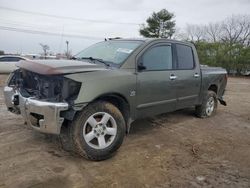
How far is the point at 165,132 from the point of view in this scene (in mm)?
5734

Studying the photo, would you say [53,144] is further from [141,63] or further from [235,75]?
[235,75]

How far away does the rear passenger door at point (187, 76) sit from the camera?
5824 millimetres

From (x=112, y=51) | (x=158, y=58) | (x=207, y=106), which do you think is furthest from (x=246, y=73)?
(x=112, y=51)

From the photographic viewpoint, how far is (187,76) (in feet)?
19.6

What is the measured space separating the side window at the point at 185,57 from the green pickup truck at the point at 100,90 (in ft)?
0.12

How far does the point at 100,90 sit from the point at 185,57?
269 cm

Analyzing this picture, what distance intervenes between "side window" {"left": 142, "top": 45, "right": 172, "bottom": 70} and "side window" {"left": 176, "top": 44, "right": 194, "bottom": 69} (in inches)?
13.0

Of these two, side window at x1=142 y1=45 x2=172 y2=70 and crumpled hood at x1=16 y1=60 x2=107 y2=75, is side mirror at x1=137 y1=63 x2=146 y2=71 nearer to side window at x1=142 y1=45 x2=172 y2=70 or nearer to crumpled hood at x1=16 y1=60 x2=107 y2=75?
side window at x1=142 y1=45 x2=172 y2=70

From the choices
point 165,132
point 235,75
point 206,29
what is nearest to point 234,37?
point 206,29

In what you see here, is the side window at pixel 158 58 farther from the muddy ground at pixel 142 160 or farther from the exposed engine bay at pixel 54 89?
the exposed engine bay at pixel 54 89

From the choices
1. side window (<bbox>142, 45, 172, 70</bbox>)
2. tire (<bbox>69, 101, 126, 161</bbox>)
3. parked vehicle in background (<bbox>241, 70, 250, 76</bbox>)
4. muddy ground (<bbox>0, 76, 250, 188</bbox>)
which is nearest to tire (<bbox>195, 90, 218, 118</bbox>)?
muddy ground (<bbox>0, 76, 250, 188</bbox>)

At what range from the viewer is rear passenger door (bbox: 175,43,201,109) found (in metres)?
5.82

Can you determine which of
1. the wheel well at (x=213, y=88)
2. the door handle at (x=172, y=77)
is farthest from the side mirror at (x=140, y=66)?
the wheel well at (x=213, y=88)

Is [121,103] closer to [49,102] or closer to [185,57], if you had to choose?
[49,102]
